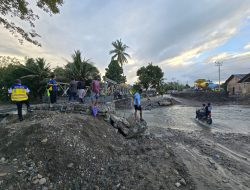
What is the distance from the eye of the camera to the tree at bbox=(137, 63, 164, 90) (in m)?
64.7

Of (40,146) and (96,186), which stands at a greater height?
(40,146)

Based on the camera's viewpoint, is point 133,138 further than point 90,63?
No

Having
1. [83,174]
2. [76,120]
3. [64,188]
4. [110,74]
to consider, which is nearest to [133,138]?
[76,120]

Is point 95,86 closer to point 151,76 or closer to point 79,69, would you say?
point 79,69

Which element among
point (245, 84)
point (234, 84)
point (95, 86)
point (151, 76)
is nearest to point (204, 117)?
point (95, 86)

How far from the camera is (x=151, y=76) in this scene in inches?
2596

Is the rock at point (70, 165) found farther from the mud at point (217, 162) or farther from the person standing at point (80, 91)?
the person standing at point (80, 91)

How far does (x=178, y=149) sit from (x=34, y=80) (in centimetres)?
2464

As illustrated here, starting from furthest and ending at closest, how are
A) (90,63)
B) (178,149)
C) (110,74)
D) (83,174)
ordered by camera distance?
(110,74), (90,63), (178,149), (83,174)

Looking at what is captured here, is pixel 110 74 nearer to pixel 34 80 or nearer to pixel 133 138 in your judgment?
pixel 34 80

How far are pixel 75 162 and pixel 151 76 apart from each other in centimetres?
6208

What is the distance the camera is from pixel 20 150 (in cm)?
548

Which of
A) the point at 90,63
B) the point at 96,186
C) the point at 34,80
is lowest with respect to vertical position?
the point at 96,186

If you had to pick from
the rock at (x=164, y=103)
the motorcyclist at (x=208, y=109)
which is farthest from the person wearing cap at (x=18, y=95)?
the rock at (x=164, y=103)
